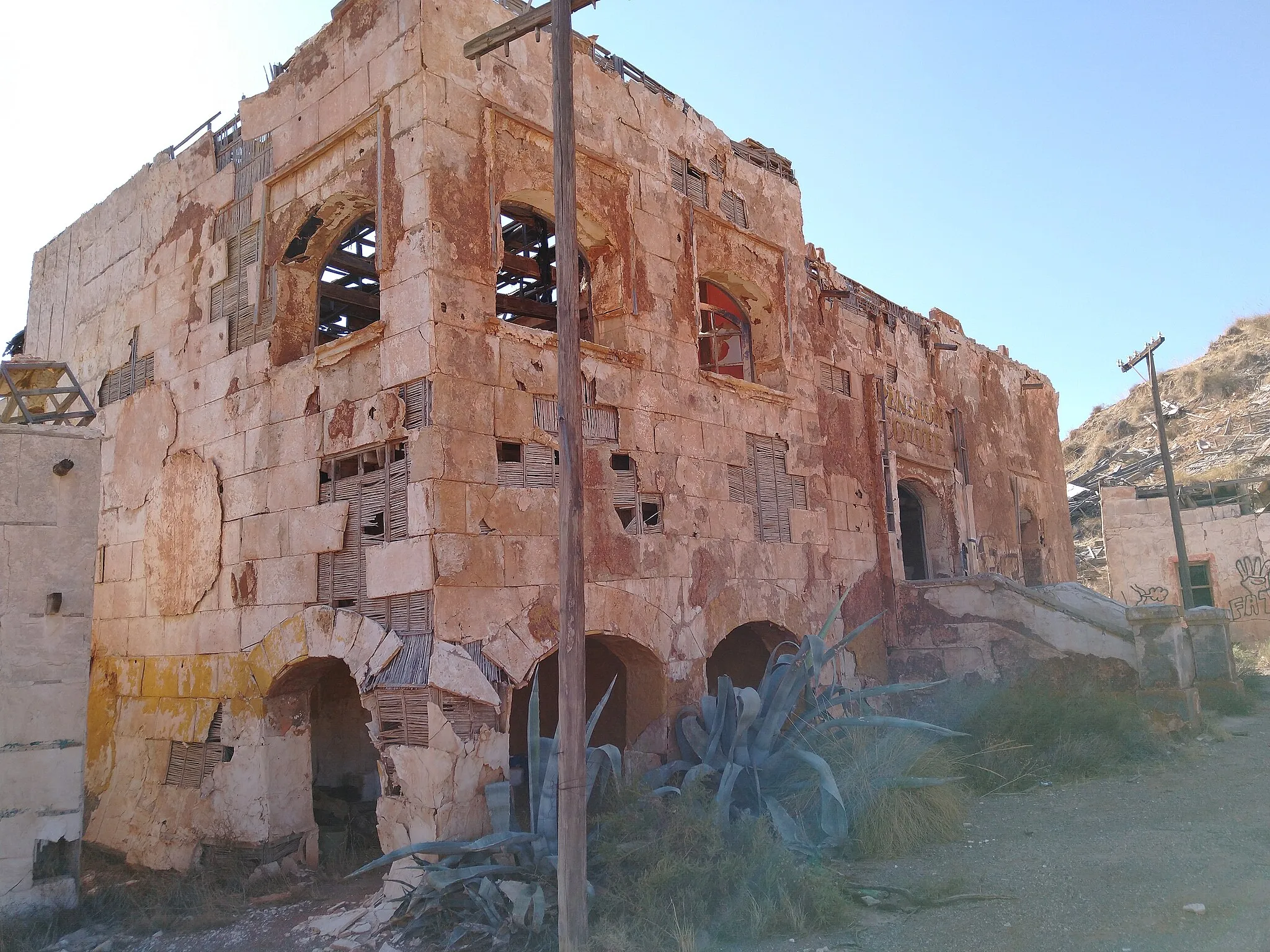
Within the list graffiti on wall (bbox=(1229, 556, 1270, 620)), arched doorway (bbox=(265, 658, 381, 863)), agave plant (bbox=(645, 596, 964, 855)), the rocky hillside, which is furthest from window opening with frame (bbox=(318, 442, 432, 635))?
the rocky hillside

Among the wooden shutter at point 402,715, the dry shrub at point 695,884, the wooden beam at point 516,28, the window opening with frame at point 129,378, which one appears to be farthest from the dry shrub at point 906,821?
the window opening with frame at point 129,378

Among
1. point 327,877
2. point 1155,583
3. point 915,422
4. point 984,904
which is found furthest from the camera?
point 1155,583

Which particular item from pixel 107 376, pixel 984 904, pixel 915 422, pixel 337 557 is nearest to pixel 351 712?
pixel 337 557

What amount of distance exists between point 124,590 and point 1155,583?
2031 cm

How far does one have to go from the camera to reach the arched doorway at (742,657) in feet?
35.2

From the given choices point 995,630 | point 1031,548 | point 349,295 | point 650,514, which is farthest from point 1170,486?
point 349,295

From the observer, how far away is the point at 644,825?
644 cm

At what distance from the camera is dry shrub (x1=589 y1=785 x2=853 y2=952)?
217 inches

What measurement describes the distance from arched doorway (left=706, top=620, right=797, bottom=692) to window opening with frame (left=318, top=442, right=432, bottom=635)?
14.9 feet

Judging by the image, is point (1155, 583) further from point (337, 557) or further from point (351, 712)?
point (337, 557)

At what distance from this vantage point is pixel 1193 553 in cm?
2045

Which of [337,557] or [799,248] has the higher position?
[799,248]

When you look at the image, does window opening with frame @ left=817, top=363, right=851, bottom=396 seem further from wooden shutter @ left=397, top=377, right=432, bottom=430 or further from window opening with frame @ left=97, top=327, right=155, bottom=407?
window opening with frame @ left=97, top=327, right=155, bottom=407

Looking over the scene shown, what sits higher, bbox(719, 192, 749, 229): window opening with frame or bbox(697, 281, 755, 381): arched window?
bbox(719, 192, 749, 229): window opening with frame
